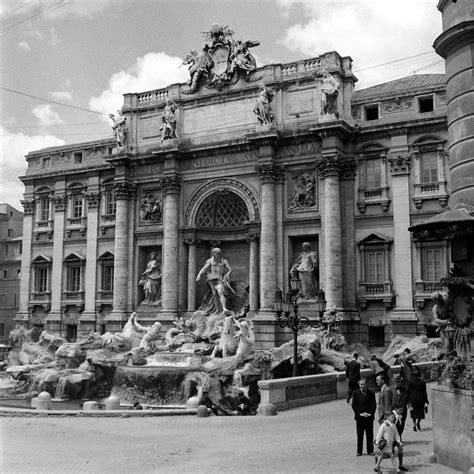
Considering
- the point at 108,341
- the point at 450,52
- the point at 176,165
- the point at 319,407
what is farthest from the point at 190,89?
the point at 450,52

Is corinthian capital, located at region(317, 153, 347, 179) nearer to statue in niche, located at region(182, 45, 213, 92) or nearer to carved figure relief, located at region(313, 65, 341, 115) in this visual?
carved figure relief, located at region(313, 65, 341, 115)

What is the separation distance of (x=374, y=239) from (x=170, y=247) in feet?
36.8

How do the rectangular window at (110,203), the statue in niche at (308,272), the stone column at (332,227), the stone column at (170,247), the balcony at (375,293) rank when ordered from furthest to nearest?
the rectangular window at (110,203), the stone column at (170,247), the statue in niche at (308,272), the stone column at (332,227), the balcony at (375,293)

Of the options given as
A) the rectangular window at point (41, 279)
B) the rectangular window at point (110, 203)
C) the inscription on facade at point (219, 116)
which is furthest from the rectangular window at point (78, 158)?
the inscription on facade at point (219, 116)

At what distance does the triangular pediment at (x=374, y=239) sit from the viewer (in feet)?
102

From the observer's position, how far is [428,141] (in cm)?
3084

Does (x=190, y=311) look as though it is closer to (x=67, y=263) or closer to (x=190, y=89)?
(x=67, y=263)

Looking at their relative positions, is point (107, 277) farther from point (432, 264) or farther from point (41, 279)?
point (432, 264)

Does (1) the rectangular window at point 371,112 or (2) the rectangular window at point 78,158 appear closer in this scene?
(1) the rectangular window at point 371,112

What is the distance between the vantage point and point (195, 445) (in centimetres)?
1412

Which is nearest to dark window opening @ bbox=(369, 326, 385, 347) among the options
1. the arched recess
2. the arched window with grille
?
the arched recess

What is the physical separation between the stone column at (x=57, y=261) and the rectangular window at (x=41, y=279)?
1.05 meters

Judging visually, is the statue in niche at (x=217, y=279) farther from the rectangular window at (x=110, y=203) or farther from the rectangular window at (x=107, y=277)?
the rectangular window at (x=110, y=203)

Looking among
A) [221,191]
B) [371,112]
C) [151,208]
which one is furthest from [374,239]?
[151,208]
